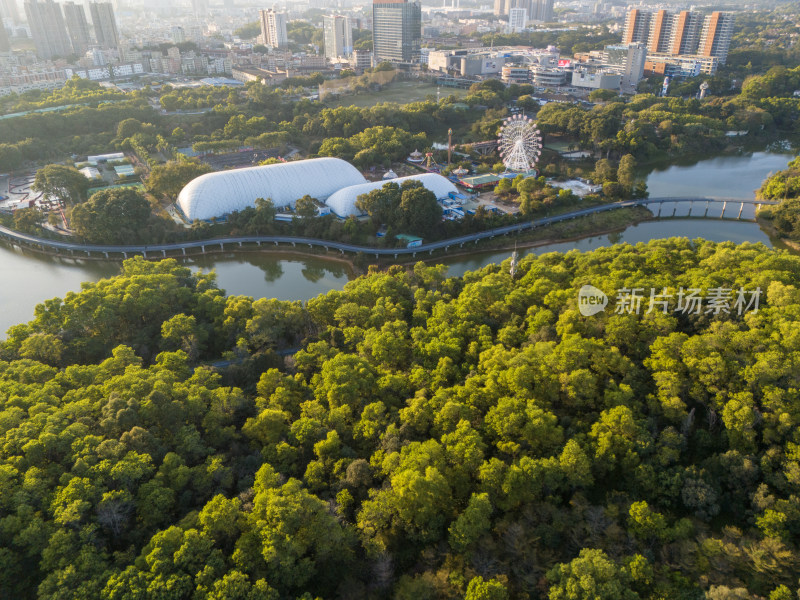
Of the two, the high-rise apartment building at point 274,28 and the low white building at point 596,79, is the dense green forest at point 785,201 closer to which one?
the low white building at point 596,79

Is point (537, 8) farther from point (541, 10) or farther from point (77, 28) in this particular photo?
point (77, 28)

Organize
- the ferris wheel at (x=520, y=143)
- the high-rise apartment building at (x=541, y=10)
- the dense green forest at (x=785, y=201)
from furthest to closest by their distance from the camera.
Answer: the high-rise apartment building at (x=541, y=10) < the ferris wheel at (x=520, y=143) < the dense green forest at (x=785, y=201)

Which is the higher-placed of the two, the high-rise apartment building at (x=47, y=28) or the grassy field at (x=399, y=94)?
the high-rise apartment building at (x=47, y=28)

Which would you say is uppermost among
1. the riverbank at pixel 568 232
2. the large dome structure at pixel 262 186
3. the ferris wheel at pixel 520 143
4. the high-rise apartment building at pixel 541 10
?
the high-rise apartment building at pixel 541 10

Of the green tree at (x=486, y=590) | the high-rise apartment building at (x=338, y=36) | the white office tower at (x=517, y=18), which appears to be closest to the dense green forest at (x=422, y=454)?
the green tree at (x=486, y=590)

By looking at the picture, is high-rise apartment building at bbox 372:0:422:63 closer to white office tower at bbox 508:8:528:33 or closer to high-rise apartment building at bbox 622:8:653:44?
high-rise apartment building at bbox 622:8:653:44

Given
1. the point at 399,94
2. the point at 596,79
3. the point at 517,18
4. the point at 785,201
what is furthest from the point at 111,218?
the point at 517,18

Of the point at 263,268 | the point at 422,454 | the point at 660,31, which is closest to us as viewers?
the point at 422,454
